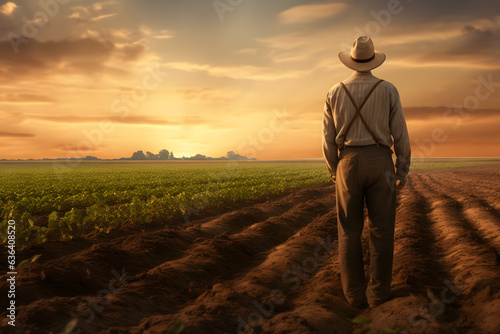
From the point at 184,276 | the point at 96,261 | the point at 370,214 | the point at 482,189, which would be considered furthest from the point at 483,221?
the point at 482,189

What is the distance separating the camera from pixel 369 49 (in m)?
4.14

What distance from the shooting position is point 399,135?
4.11 meters

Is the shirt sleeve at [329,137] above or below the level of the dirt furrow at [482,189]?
above

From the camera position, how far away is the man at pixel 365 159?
404 cm

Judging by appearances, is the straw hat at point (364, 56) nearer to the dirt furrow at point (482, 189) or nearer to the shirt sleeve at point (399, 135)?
the shirt sleeve at point (399, 135)

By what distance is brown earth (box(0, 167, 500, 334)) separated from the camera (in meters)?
3.49

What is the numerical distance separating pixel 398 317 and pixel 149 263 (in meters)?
4.11

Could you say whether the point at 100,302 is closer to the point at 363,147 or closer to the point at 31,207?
the point at 363,147

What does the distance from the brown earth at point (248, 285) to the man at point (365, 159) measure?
1.12 feet

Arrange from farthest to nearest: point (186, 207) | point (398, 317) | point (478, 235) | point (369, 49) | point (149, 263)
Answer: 1. point (186, 207)
2. point (478, 235)
3. point (149, 263)
4. point (369, 49)
5. point (398, 317)

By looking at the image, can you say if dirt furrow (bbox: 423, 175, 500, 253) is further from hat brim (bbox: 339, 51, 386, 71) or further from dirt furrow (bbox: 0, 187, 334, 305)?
dirt furrow (bbox: 0, 187, 334, 305)

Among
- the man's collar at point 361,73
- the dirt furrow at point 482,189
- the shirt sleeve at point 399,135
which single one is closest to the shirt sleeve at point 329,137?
the man's collar at point 361,73

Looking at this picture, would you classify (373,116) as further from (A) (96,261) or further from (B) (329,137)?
(A) (96,261)

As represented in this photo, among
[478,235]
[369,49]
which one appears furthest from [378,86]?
[478,235]
